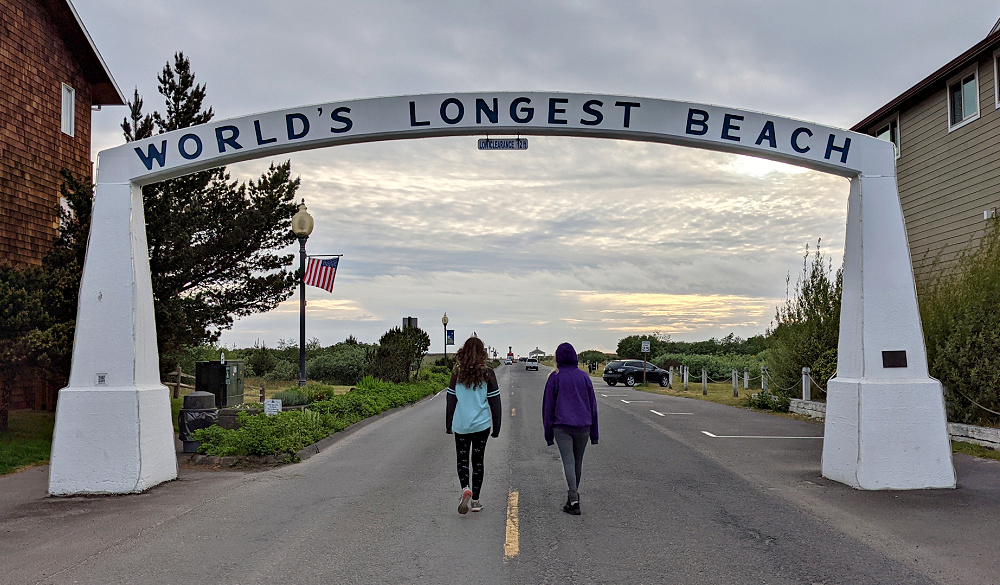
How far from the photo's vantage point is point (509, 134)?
A: 10938 millimetres

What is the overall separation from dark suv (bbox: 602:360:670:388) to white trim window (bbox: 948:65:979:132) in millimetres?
25150

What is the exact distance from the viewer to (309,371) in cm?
4372

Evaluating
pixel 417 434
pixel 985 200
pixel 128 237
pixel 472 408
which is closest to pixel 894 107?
pixel 985 200

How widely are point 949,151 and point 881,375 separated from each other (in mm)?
12517

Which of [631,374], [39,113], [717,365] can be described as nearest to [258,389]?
[39,113]

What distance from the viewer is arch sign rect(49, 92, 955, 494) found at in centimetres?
959

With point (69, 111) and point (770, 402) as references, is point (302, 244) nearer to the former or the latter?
point (69, 111)

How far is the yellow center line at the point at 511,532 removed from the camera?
254 inches

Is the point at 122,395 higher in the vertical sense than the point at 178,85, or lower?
lower

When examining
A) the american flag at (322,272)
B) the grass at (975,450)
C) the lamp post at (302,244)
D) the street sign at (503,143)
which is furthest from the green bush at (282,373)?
the grass at (975,450)

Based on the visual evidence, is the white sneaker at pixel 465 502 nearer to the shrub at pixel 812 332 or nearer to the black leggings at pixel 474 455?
the black leggings at pixel 474 455

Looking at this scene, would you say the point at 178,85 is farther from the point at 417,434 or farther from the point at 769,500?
the point at 769,500

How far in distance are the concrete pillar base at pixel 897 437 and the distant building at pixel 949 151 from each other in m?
10.1

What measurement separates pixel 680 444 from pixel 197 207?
1175cm
